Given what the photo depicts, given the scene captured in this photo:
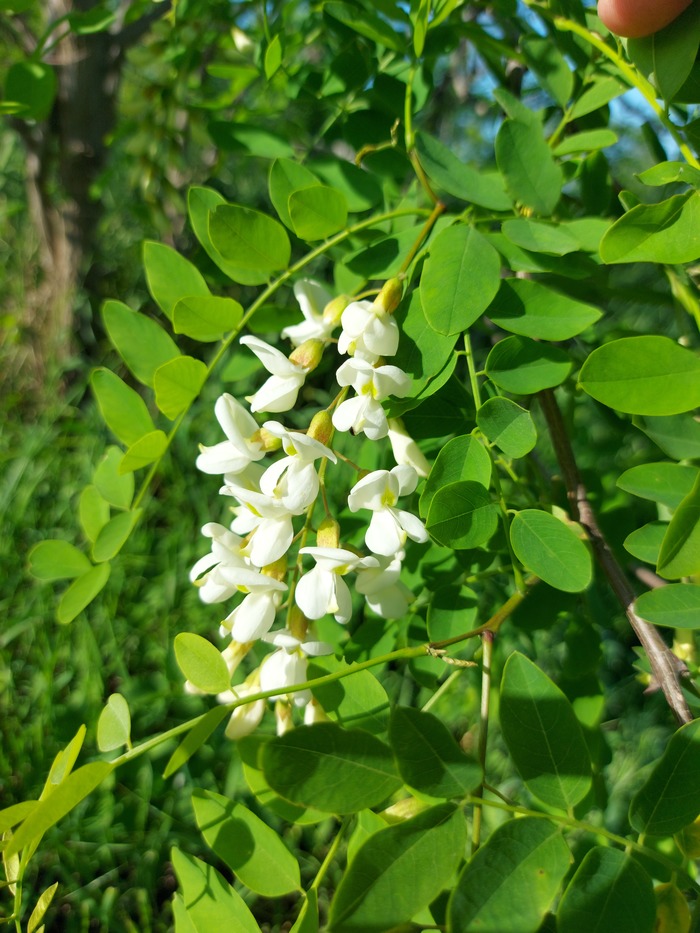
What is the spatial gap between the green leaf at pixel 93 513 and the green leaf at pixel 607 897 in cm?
49

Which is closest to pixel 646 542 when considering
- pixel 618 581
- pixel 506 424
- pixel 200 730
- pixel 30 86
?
pixel 618 581

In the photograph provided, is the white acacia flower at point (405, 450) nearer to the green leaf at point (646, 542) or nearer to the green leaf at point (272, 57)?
the green leaf at point (646, 542)

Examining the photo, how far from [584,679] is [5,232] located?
2.68 m

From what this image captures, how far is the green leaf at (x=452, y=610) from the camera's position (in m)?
0.61

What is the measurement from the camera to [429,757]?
0.43 m

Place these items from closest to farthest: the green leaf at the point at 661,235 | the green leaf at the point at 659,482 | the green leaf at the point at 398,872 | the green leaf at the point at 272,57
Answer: the green leaf at the point at 398,872 → the green leaf at the point at 661,235 → the green leaf at the point at 659,482 → the green leaf at the point at 272,57

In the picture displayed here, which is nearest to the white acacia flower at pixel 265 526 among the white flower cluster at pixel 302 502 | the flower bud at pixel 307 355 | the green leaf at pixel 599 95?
the white flower cluster at pixel 302 502

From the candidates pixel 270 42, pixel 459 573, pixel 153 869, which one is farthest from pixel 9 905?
pixel 270 42

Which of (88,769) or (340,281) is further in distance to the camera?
(340,281)

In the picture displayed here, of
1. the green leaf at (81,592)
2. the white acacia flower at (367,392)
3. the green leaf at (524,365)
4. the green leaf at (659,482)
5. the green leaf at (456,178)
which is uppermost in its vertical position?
the green leaf at (456,178)

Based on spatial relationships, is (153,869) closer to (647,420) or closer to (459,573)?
(459,573)

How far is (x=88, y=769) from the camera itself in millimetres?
409

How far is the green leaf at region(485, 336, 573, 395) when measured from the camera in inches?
21.6

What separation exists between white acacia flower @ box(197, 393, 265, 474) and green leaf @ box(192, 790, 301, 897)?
22cm
